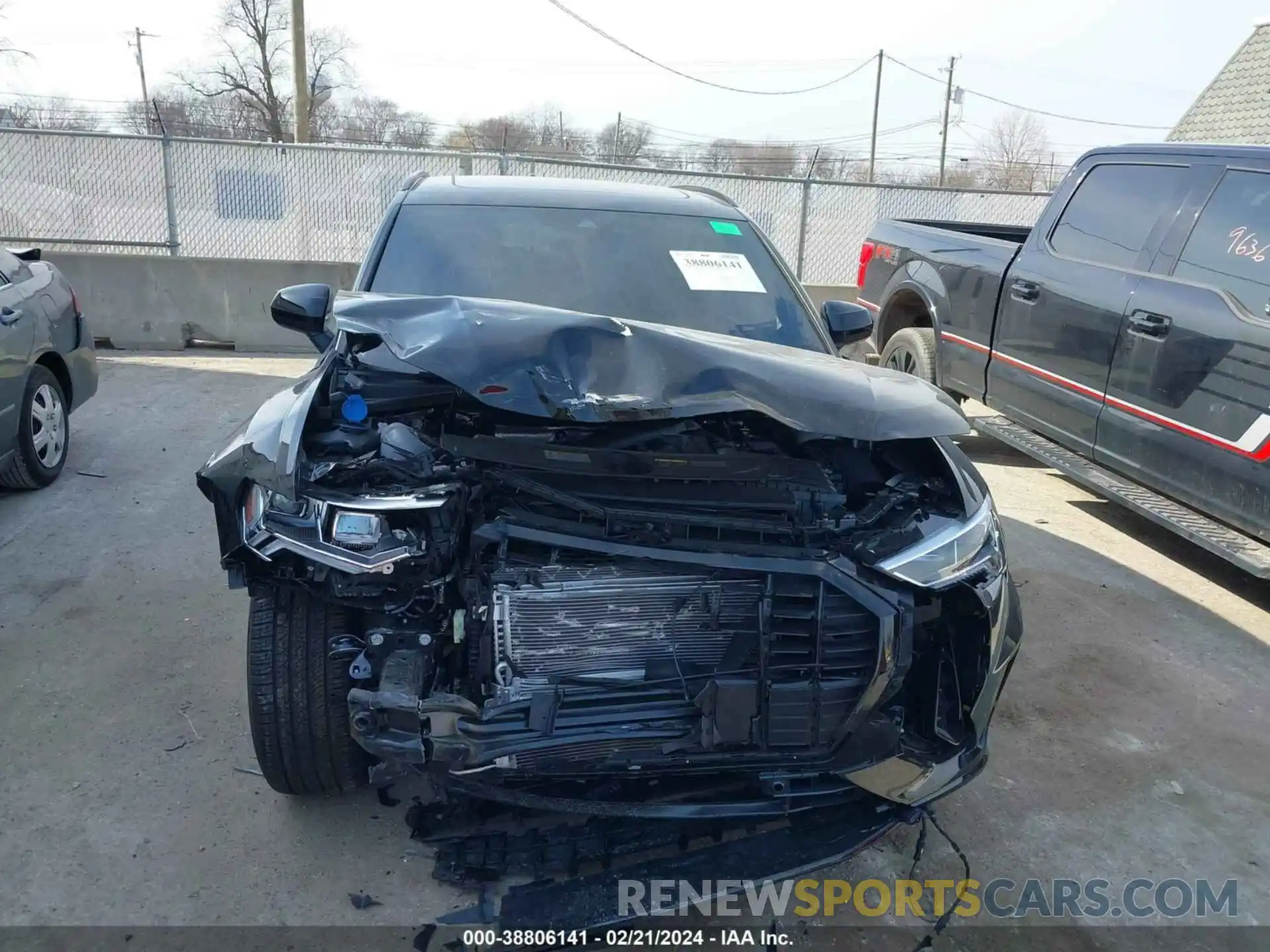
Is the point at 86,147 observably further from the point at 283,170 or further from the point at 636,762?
the point at 636,762

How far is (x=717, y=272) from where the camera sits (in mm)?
3830

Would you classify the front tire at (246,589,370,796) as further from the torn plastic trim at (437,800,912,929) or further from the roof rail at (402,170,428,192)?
the roof rail at (402,170,428,192)

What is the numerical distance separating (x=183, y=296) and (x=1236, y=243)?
911 cm

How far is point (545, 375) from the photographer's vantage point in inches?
92.4

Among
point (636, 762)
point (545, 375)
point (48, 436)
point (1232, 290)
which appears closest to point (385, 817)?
point (636, 762)

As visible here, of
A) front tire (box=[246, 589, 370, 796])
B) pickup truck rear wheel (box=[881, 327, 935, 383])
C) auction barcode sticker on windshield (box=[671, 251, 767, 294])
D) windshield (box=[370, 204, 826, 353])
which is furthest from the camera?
pickup truck rear wheel (box=[881, 327, 935, 383])

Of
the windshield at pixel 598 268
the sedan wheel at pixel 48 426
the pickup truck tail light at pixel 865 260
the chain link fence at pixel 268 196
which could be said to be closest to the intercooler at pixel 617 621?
the windshield at pixel 598 268

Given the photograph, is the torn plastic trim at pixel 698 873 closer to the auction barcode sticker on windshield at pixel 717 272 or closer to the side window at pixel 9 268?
the auction barcode sticker on windshield at pixel 717 272

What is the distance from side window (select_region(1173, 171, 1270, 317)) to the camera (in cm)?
435

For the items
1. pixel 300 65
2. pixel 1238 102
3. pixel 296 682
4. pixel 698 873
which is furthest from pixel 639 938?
pixel 300 65

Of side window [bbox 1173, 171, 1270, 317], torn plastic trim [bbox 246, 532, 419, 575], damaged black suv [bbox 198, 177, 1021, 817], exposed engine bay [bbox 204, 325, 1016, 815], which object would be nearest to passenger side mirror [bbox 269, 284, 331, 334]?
damaged black suv [bbox 198, 177, 1021, 817]

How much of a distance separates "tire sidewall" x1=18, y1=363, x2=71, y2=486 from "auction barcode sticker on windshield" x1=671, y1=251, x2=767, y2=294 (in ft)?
12.4

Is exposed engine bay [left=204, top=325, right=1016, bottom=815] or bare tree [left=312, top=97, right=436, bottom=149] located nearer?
exposed engine bay [left=204, top=325, right=1016, bottom=815]

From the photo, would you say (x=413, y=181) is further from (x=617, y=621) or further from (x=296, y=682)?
(x=617, y=621)
